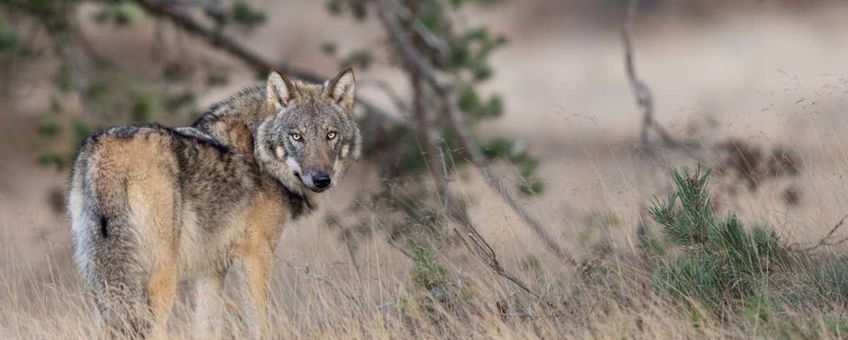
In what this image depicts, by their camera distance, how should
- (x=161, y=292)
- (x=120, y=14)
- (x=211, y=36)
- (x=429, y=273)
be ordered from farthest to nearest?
(x=211, y=36) → (x=120, y=14) → (x=429, y=273) → (x=161, y=292)

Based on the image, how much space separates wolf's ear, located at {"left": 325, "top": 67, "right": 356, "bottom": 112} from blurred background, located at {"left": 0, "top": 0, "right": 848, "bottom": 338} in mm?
497

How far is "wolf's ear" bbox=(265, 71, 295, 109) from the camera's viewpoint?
21.8 feet

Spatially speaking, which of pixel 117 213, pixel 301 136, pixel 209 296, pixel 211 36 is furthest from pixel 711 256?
pixel 211 36

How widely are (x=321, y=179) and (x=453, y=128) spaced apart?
4882 mm

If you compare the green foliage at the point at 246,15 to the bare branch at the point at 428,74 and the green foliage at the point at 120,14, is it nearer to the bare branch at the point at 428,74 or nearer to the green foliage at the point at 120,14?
the green foliage at the point at 120,14

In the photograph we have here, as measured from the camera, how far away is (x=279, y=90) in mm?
6680

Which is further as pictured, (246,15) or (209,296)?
(246,15)

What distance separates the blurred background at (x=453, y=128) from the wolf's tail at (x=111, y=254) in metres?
0.54

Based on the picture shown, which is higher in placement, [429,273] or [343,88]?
[343,88]

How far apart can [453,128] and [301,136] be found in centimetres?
471

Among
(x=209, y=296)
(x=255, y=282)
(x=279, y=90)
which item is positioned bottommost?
(x=209, y=296)

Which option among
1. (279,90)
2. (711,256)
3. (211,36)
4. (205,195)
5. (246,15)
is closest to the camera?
(711,256)

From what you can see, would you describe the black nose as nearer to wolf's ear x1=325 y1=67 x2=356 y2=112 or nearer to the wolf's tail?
wolf's ear x1=325 y1=67 x2=356 y2=112

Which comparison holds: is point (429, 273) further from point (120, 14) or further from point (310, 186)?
point (120, 14)
